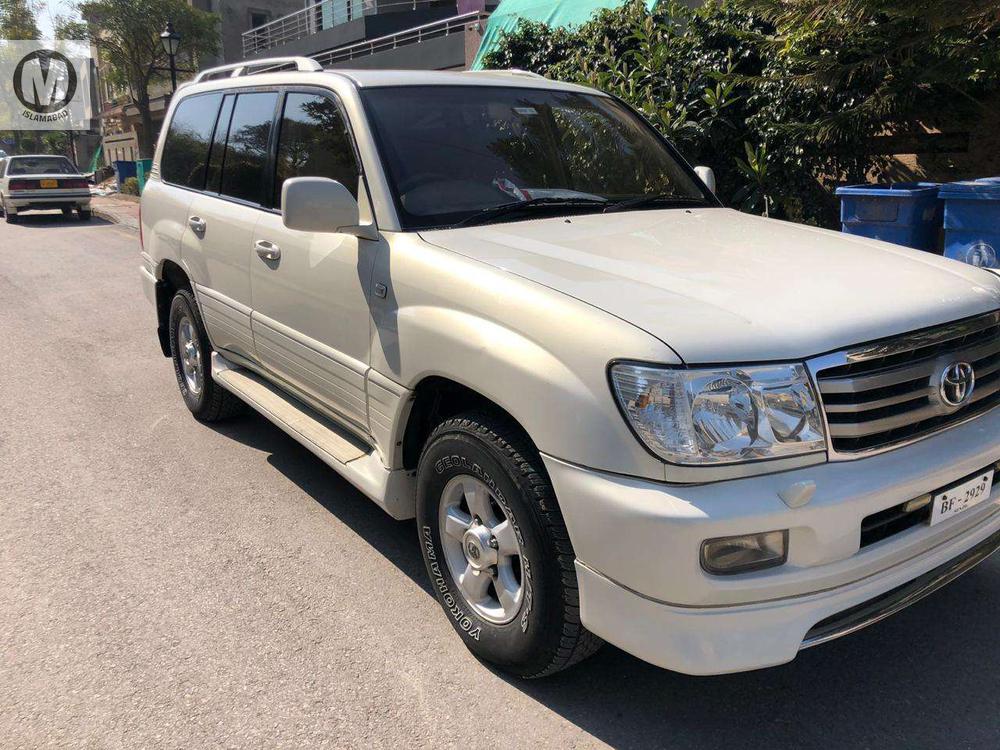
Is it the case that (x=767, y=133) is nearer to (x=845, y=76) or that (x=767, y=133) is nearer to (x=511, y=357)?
(x=845, y=76)

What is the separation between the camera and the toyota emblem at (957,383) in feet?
8.42

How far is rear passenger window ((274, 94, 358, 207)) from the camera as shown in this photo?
11.8 feet

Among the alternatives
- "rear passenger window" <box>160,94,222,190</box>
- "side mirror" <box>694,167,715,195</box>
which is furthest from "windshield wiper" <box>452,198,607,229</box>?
"rear passenger window" <box>160,94,222,190</box>

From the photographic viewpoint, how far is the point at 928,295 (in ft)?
8.82

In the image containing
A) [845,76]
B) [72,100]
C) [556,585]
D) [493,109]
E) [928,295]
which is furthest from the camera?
[72,100]

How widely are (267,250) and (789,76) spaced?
5102 millimetres

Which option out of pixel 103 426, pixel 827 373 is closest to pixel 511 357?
pixel 827 373

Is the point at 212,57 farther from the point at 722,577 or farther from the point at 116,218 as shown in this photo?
the point at 722,577

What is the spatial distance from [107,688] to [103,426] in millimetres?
3046

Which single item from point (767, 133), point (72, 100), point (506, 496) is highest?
point (72, 100)

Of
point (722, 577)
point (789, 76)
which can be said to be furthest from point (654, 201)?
point (789, 76)

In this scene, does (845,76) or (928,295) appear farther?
(845,76)

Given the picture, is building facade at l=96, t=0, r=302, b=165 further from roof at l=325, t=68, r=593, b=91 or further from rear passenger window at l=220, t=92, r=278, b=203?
roof at l=325, t=68, r=593, b=91

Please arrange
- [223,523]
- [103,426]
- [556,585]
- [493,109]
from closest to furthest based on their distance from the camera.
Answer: [556,585], [493,109], [223,523], [103,426]
